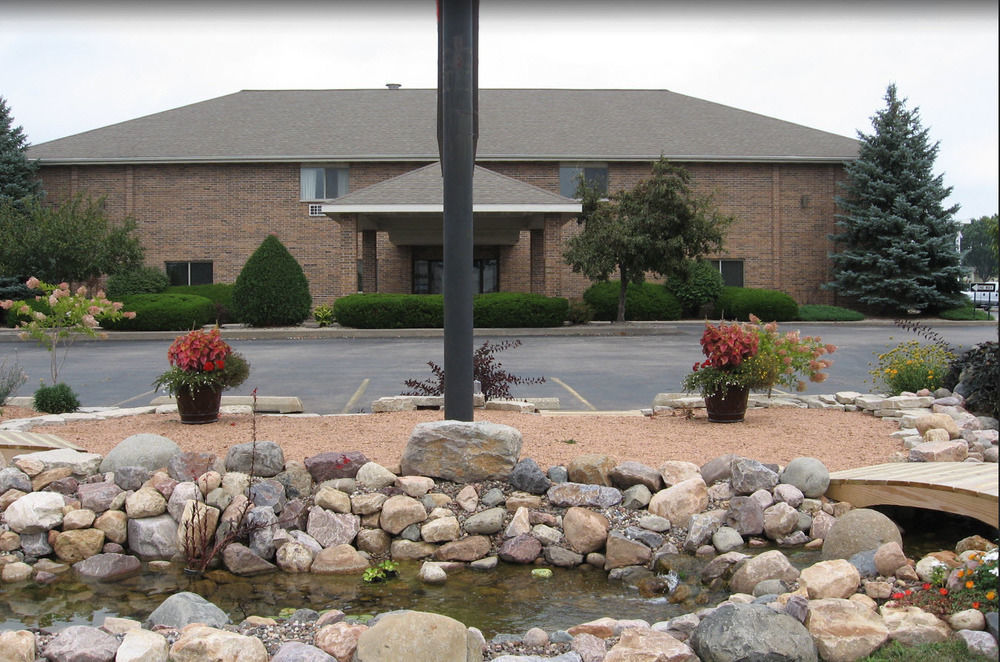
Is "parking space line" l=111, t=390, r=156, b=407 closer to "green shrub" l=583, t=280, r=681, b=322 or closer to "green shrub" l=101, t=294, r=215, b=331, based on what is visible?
"green shrub" l=101, t=294, r=215, b=331

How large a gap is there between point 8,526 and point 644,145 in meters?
31.3

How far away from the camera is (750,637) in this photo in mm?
3809

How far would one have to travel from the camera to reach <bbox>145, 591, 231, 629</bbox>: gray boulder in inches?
175

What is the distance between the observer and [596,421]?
922 centimetres

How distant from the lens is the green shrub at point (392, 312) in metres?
26.7

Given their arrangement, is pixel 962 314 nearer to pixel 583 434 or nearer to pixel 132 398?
pixel 583 434

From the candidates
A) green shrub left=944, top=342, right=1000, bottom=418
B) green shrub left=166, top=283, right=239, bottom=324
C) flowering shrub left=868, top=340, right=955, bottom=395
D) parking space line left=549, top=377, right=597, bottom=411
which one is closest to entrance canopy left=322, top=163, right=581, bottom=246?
green shrub left=166, top=283, right=239, bottom=324

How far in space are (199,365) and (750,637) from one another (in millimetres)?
6596

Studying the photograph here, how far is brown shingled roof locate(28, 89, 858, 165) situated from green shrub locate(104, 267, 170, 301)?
5086 millimetres

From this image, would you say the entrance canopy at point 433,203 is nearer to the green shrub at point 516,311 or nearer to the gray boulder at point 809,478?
the green shrub at point 516,311

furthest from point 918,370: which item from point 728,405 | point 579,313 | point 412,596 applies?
point 579,313

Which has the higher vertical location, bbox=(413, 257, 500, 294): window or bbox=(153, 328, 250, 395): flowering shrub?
bbox=(413, 257, 500, 294): window

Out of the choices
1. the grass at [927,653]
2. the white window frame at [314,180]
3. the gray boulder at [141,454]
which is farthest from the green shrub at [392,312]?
the grass at [927,653]

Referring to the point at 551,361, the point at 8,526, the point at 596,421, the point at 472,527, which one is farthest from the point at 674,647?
the point at 551,361
